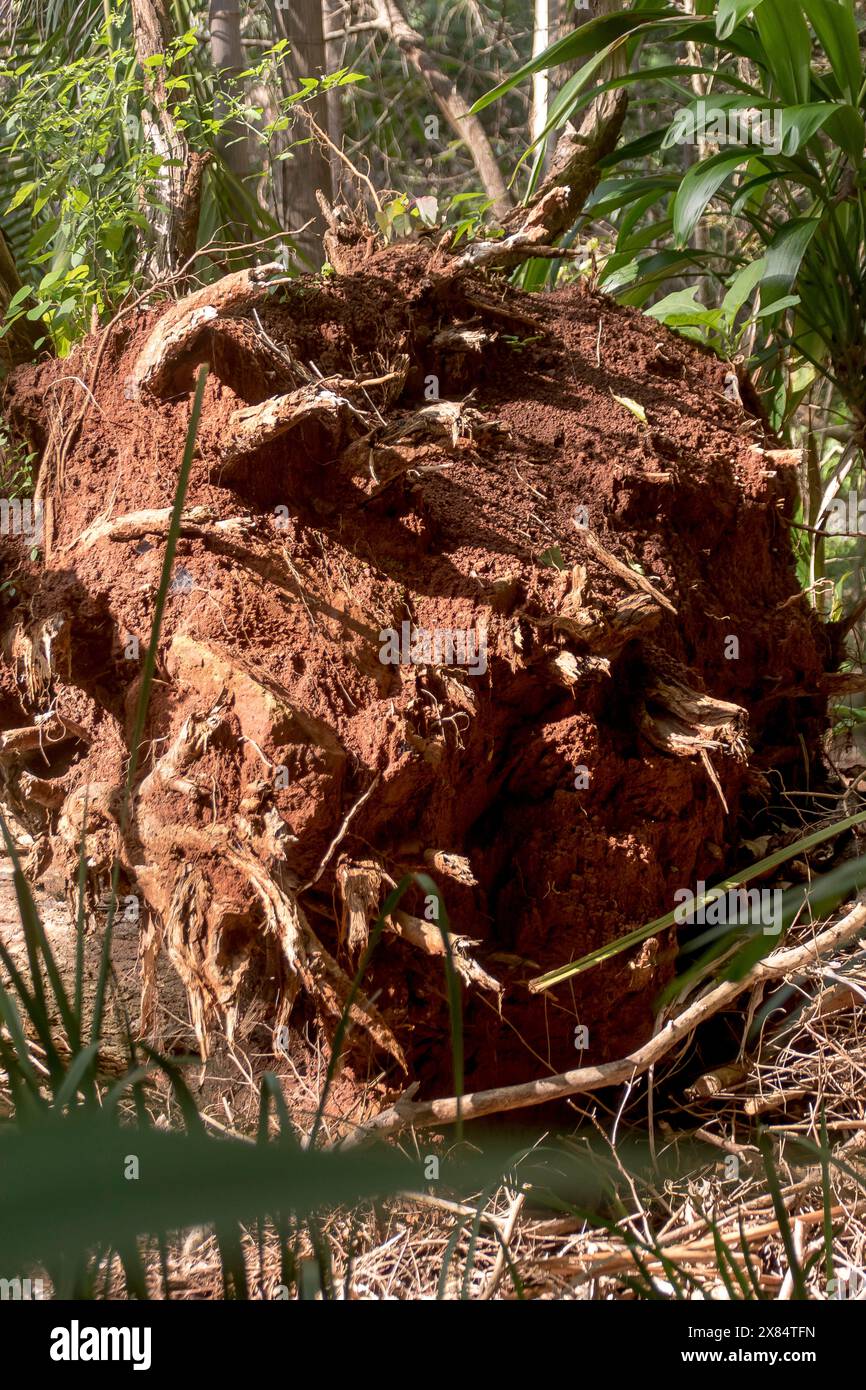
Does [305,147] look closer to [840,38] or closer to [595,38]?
[595,38]

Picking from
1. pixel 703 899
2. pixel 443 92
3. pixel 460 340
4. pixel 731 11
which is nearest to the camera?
pixel 703 899

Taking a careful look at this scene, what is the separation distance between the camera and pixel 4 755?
87.0 inches

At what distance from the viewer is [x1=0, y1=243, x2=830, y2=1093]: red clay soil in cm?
201

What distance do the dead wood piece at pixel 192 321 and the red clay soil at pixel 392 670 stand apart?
0.03 metres

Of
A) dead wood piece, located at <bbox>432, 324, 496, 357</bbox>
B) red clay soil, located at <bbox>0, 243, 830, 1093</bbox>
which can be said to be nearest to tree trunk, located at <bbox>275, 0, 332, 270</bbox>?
dead wood piece, located at <bbox>432, 324, 496, 357</bbox>

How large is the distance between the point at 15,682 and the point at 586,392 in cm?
153

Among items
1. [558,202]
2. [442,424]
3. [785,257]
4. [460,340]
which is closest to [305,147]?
[558,202]

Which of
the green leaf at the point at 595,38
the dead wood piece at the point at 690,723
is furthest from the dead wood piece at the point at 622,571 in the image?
the green leaf at the point at 595,38

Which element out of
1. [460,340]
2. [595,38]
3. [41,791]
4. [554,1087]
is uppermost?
[595,38]

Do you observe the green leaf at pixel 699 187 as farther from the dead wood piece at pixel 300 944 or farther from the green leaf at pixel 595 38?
the dead wood piece at pixel 300 944

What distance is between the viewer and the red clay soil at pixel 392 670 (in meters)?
2.01

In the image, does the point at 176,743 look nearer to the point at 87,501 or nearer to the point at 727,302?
the point at 87,501

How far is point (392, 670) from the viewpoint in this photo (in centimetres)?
217

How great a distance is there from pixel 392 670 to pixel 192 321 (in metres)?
0.77
